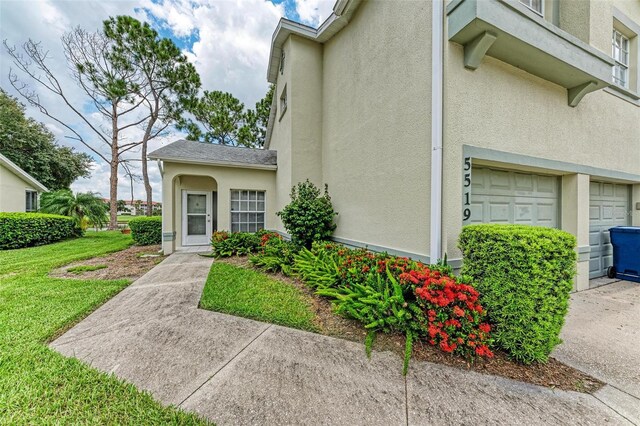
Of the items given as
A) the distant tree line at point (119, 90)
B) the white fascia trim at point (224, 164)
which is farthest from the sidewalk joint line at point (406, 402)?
the distant tree line at point (119, 90)

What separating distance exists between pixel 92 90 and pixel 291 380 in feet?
71.3

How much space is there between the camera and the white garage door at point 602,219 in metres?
6.07

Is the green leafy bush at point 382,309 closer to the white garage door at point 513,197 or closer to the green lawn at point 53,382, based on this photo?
the white garage door at point 513,197

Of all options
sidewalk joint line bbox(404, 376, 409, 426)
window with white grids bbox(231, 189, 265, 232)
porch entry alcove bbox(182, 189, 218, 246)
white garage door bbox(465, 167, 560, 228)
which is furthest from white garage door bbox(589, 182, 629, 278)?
porch entry alcove bbox(182, 189, 218, 246)

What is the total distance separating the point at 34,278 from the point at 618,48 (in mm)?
15367

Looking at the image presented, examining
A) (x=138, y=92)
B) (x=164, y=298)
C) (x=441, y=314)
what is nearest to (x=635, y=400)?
(x=441, y=314)

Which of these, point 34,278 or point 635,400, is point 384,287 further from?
point 34,278

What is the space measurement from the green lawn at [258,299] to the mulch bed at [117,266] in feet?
7.90

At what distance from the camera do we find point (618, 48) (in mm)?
6133

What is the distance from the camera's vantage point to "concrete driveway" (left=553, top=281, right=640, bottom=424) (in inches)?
91.7

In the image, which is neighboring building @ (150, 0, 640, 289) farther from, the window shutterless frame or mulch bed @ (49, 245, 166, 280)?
mulch bed @ (49, 245, 166, 280)

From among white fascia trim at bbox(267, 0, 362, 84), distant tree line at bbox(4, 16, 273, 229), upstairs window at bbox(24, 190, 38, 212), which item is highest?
distant tree line at bbox(4, 16, 273, 229)

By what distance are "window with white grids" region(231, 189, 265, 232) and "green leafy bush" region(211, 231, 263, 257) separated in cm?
117

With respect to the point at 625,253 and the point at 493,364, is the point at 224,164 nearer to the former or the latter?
the point at 493,364
